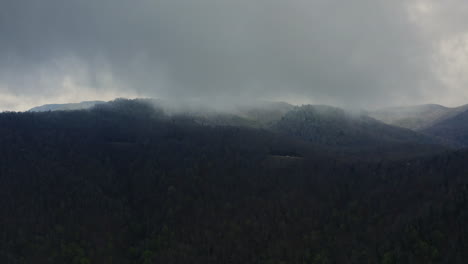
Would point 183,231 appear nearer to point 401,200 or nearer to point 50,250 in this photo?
point 50,250

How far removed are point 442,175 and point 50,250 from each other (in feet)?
567

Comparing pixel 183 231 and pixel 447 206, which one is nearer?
pixel 447 206

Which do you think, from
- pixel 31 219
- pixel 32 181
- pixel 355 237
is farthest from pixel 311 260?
pixel 32 181

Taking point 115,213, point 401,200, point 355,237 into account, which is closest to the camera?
point 355,237

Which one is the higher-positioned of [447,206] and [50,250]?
[447,206]

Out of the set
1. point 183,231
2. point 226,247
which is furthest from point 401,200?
point 183,231

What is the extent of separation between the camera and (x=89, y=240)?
158000 mm

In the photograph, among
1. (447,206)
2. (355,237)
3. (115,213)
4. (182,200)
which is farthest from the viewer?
(182,200)

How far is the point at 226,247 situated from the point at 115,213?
58290 mm

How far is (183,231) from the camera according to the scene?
170m

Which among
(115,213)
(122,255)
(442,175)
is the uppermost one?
(442,175)

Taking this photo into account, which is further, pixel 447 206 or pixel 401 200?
pixel 401 200

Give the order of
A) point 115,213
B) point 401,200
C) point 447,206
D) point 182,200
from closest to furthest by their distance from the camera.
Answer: point 447,206 < point 401,200 < point 115,213 < point 182,200

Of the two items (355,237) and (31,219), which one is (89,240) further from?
(355,237)
